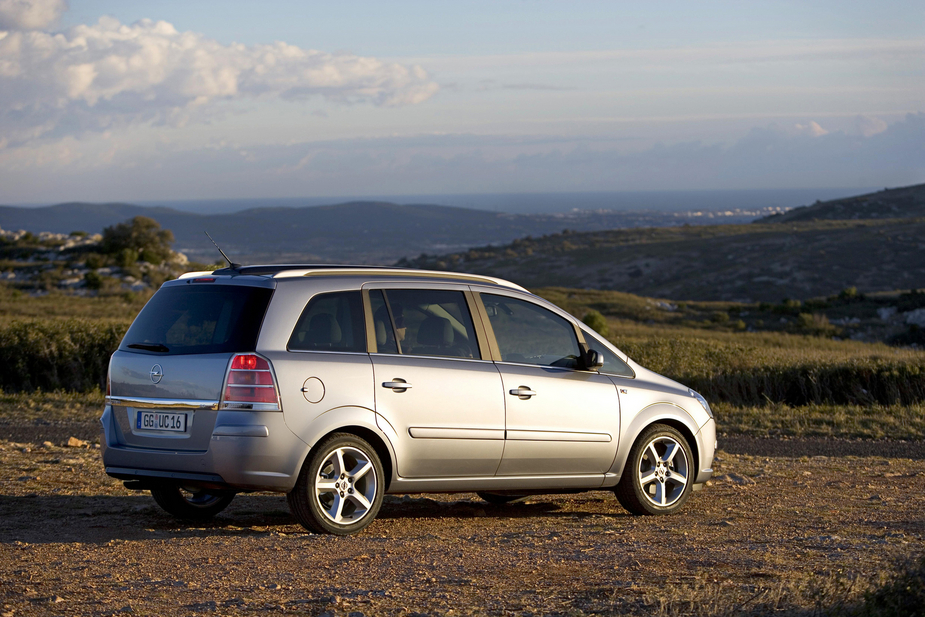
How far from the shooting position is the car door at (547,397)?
6.91 m

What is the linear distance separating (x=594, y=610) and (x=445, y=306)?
3.03m

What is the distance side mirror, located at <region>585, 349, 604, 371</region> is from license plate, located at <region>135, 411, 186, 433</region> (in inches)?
116

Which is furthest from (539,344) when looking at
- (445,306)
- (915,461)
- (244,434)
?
(915,461)

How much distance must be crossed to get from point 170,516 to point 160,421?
4.74 ft

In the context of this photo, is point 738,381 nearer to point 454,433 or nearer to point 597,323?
point 454,433

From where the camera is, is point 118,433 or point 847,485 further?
point 847,485

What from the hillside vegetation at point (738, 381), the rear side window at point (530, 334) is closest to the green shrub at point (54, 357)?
the hillside vegetation at point (738, 381)

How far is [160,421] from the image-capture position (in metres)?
6.18

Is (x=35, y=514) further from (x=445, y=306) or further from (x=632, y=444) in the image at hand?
(x=632, y=444)

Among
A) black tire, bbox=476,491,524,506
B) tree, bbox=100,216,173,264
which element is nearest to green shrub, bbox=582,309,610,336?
black tire, bbox=476,491,524,506

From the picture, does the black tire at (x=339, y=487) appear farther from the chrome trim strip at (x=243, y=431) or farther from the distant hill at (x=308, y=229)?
the distant hill at (x=308, y=229)

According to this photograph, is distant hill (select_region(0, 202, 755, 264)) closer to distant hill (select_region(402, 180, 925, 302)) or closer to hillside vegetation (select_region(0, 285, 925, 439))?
distant hill (select_region(402, 180, 925, 302))

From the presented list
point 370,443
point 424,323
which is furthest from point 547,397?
point 370,443

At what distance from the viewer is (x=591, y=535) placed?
6344 mm
